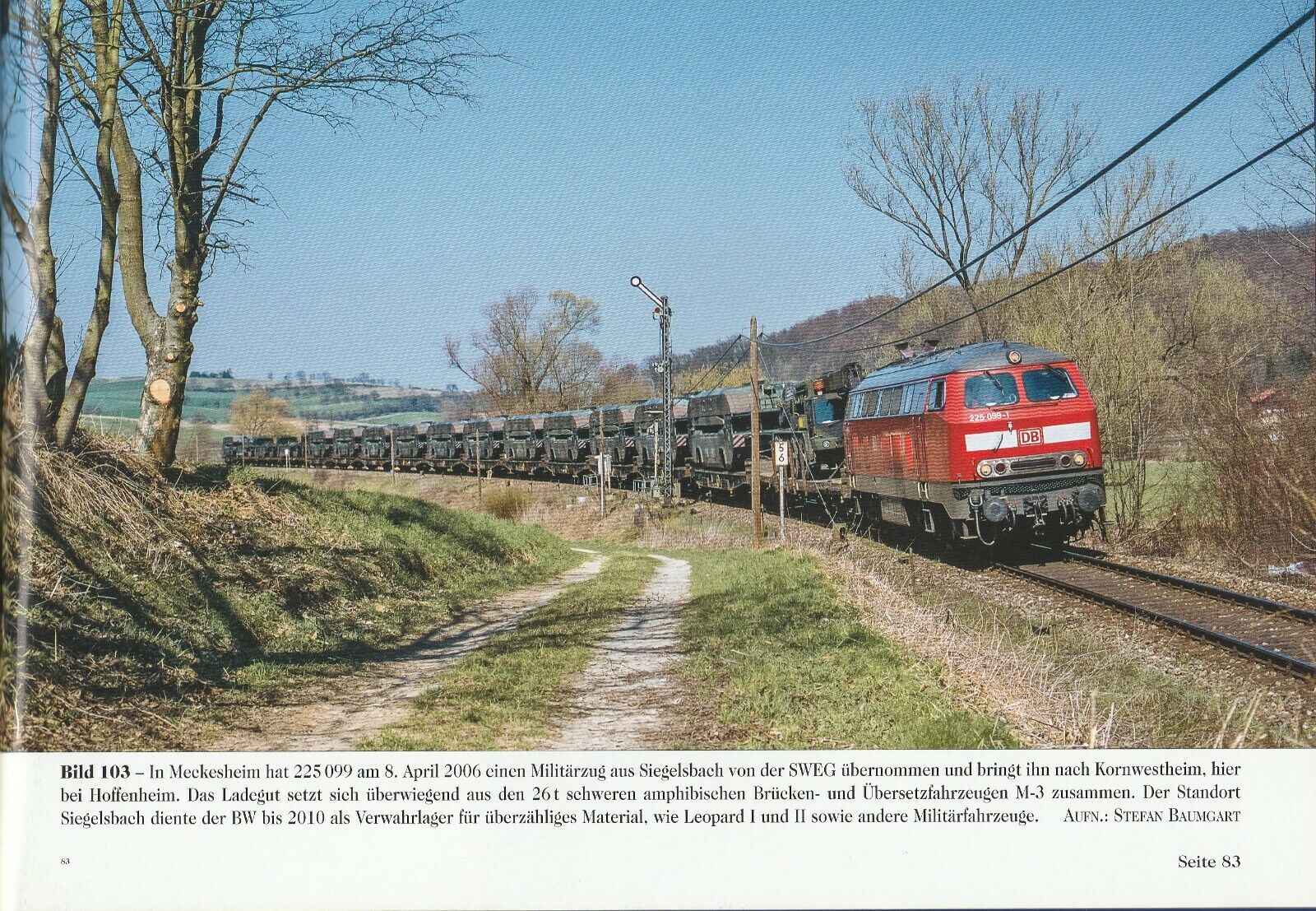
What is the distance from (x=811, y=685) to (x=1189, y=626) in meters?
4.42

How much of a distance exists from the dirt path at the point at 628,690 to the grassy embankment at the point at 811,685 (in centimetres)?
21

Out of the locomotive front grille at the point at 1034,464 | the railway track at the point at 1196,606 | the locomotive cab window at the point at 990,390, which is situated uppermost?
the locomotive cab window at the point at 990,390

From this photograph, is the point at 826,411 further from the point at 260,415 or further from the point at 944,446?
the point at 260,415

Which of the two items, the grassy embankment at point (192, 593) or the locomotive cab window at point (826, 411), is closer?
the grassy embankment at point (192, 593)

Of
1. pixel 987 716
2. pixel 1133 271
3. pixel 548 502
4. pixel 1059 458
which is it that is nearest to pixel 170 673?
pixel 987 716

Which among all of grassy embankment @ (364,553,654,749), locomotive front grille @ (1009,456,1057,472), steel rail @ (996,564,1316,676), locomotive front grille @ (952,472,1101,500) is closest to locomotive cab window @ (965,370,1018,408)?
locomotive front grille @ (1009,456,1057,472)

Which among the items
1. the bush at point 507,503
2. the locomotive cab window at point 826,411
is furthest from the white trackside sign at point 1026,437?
the bush at point 507,503

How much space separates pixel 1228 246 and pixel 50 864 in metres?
14.0

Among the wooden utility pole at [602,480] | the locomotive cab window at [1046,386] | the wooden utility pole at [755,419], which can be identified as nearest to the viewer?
the locomotive cab window at [1046,386]

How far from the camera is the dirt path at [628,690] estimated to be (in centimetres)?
541

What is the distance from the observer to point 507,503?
27.3 m

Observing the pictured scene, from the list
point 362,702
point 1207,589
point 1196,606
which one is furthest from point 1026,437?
point 362,702

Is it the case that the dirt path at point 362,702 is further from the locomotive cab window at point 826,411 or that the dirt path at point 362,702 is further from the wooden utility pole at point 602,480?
the wooden utility pole at point 602,480

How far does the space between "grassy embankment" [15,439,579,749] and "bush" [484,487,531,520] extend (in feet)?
43.3
